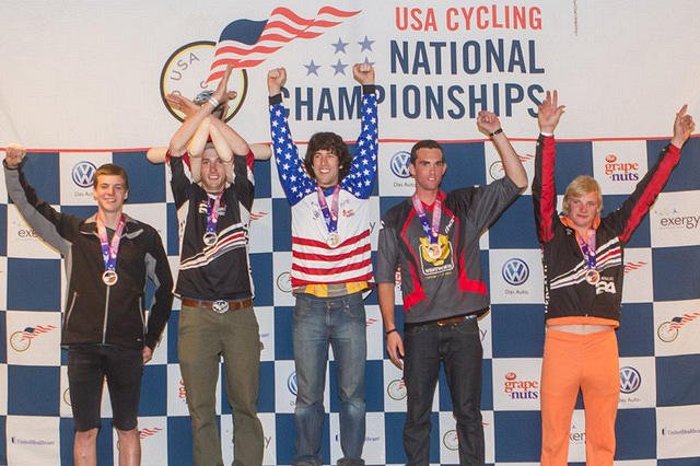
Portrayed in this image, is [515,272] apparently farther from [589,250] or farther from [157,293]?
[157,293]

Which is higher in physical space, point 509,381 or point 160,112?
point 160,112

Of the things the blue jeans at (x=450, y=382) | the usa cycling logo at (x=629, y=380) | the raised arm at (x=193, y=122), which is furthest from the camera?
the usa cycling logo at (x=629, y=380)

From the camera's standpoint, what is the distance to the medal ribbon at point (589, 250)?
4.21 m

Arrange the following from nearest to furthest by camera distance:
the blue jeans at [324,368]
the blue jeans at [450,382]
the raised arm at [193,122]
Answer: the blue jeans at [450,382] < the blue jeans at [324,368] < the raised arm at [193,122]

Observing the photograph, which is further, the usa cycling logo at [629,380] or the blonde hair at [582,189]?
the usa cycling logo at [629,380]

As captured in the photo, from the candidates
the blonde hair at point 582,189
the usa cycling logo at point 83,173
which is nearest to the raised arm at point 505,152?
the blonde hair at point 582,189

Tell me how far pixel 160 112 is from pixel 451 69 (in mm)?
1630

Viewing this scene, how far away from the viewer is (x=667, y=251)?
15.2 feet

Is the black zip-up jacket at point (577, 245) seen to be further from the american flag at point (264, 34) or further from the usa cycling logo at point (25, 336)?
the usa cycling logo at point (25, 336)

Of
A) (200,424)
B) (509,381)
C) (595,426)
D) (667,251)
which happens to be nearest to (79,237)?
(200,424)

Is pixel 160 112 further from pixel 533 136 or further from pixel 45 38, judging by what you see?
pixel 533 136

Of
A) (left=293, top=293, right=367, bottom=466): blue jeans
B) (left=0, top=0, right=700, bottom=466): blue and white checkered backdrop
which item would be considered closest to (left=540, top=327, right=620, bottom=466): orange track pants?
(left=0, top=0, right=700, bottom=466): blue and white checkered backdrop

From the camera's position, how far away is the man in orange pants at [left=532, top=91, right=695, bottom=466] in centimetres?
410

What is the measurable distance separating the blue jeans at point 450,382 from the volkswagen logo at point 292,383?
29.4 inches
